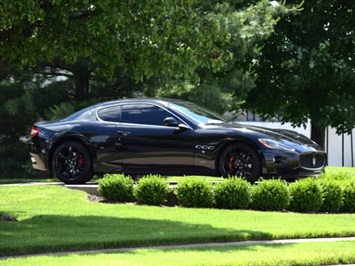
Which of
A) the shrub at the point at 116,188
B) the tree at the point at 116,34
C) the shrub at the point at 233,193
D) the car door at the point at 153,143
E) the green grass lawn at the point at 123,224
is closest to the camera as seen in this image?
the green grass lawn at the point at 123,224

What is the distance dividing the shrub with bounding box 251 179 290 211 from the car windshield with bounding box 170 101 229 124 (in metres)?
1.91

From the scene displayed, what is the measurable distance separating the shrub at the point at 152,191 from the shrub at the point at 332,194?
102 inches

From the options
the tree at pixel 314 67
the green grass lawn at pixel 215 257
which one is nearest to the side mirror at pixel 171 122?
the green grass lawn at pixel 215 257

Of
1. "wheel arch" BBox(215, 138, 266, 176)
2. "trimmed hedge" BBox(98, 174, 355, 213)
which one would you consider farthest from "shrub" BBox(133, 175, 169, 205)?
"wheel arch" BBox(215, 138, 266, 176)

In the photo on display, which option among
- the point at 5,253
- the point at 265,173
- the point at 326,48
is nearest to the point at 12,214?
the point at 5,253

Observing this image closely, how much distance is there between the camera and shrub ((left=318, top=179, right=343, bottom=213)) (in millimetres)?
14680

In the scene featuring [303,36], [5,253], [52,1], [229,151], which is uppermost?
[303,36]

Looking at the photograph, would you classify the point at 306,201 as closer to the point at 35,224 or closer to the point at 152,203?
the point at 152,203

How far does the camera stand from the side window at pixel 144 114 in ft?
52.1

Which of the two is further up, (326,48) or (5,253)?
(326,48)

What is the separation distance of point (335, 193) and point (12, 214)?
208 inches

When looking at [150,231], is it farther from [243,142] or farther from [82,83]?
[82,83]

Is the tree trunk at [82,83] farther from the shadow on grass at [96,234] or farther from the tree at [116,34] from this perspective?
the shadow on grass at [96,234]

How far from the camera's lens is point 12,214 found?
13.1 m
